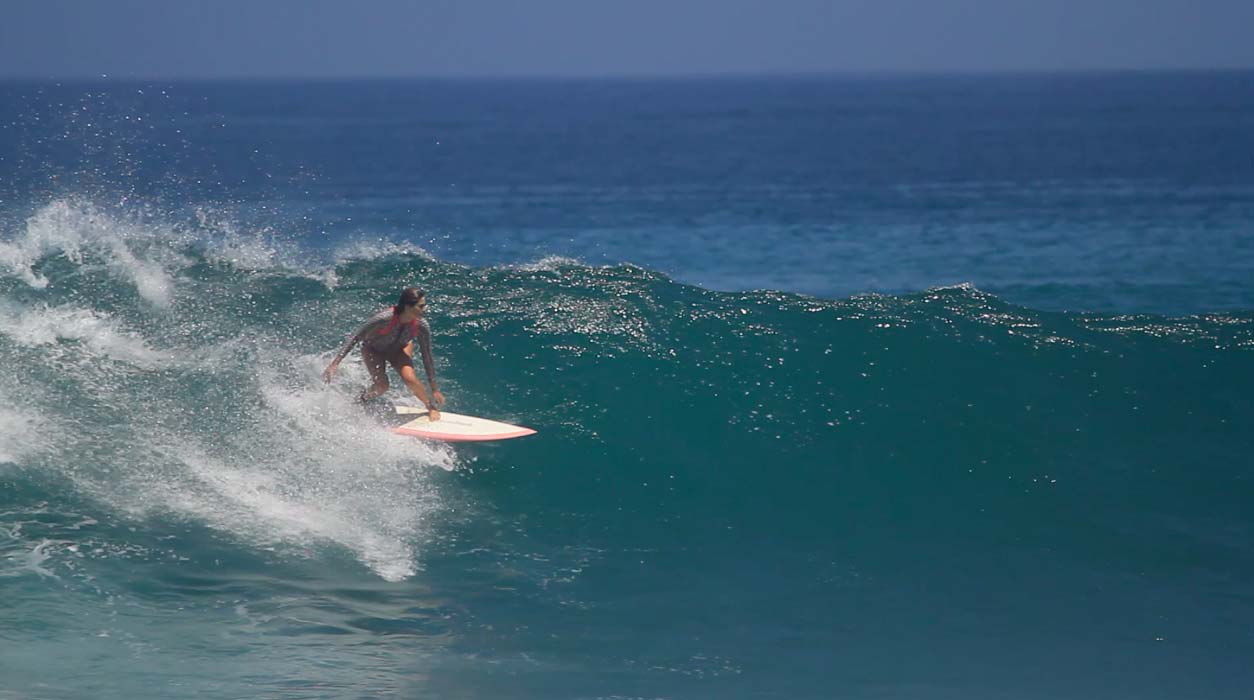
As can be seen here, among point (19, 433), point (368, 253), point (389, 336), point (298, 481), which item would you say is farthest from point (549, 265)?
point (19, 433)

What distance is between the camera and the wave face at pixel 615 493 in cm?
882

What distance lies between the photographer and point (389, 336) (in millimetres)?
10945

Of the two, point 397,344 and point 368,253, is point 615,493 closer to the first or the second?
point 397,344

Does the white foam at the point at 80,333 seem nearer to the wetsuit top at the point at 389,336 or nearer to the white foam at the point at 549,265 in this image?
the wetsuit top at the point at 389,336

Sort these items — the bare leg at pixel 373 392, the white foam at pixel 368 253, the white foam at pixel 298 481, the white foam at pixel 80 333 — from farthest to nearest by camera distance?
the white foam at pixel 368 253 → the white foam at pixel 80 333 → the bare leg at pixel 373 392 → the white foam at pixel 298 481

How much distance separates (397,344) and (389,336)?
0.11m

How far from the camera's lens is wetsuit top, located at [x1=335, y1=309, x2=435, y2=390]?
10828 mm

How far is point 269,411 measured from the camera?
1169 centimetres

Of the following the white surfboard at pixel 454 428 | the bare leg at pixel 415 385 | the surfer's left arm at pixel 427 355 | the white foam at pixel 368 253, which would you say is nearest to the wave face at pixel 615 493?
the white surfboard at pixel 454 428

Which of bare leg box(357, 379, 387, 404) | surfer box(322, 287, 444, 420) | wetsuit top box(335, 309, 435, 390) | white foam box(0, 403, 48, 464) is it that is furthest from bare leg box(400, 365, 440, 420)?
white foam box(0, 403, 48, 464)

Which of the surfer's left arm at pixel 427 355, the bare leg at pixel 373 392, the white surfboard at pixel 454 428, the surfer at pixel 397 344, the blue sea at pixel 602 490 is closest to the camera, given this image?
the blue sea at pixel 602 490

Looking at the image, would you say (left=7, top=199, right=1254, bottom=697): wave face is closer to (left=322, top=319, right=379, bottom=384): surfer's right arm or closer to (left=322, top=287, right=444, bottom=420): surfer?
(left=322, top=287, right=444, bottom=420): surfer

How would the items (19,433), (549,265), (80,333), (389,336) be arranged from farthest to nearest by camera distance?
(549,265) < (80,333) < (19,433) < (389,336)

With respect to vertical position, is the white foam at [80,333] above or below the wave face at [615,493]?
above
